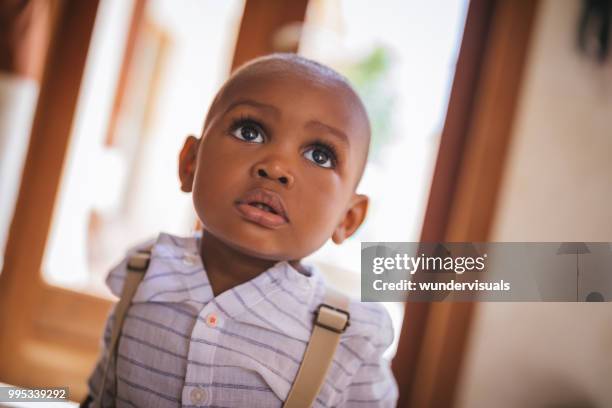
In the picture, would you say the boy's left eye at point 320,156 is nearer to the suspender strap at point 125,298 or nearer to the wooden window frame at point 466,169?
the suspender strap at point 125,298

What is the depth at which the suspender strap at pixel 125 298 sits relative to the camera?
1.67ft

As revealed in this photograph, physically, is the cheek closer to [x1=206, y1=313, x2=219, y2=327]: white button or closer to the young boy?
the young boy

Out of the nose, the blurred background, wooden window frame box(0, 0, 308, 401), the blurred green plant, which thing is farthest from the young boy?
wooden window frame box(0, 0, 308, 401)

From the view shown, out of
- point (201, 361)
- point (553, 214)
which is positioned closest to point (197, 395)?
point (201, 361)

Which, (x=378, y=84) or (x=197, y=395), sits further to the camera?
(x=378, y=84)

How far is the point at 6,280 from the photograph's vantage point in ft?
3.72

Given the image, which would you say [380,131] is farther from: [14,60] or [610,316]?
[14,60]

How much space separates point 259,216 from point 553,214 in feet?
1.21

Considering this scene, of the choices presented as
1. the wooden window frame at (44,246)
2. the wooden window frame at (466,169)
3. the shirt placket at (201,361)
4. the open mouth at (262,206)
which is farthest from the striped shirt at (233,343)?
the wooden window frame at (44,246)

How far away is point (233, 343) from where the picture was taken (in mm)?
463

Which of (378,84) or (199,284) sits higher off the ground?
(378,84)

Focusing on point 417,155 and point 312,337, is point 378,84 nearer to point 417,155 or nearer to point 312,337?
point 417,155

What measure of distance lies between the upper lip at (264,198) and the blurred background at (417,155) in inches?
6.0

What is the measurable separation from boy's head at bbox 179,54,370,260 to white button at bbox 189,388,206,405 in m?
0.16
